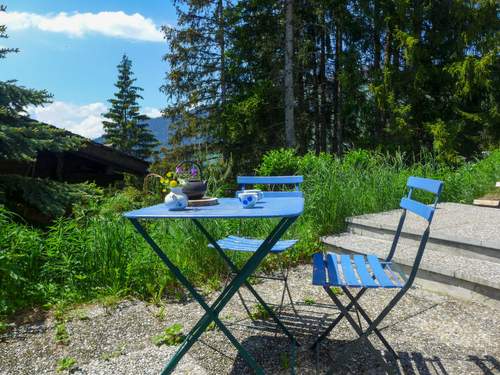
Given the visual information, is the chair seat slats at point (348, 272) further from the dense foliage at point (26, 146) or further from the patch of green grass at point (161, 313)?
the dense foliage at point (26, 146)

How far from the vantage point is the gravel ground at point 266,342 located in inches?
82.0

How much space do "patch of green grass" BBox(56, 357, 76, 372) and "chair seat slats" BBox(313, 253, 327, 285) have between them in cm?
134

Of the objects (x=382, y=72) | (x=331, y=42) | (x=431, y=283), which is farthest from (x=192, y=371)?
(x=331, y=42)

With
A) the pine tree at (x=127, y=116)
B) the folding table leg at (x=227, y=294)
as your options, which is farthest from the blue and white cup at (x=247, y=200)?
the pine tree at (x=127, y=116)

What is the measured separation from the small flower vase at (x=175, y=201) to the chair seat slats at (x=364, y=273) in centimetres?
97

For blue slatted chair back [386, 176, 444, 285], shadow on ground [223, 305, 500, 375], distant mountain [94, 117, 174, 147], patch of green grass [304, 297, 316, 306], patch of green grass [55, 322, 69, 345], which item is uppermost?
distant mountain [94, 117, 174, 147]

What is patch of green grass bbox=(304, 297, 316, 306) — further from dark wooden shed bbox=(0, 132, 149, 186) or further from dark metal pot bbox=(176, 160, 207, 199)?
dark wooden shed bbox=(0, 132, 149, 186)

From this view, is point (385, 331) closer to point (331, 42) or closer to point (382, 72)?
point (382, 72)

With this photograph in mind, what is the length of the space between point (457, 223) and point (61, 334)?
3.97 meters

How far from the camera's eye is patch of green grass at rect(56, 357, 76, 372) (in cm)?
208

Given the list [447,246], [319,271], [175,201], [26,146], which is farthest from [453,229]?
[26,146]

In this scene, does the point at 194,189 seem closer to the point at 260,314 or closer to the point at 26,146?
the point at 260,314

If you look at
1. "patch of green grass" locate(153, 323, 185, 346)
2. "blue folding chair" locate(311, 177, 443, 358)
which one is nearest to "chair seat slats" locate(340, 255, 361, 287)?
"blue folding chair" locate(311, 177, 443, 358)

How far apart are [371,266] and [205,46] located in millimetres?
13315
